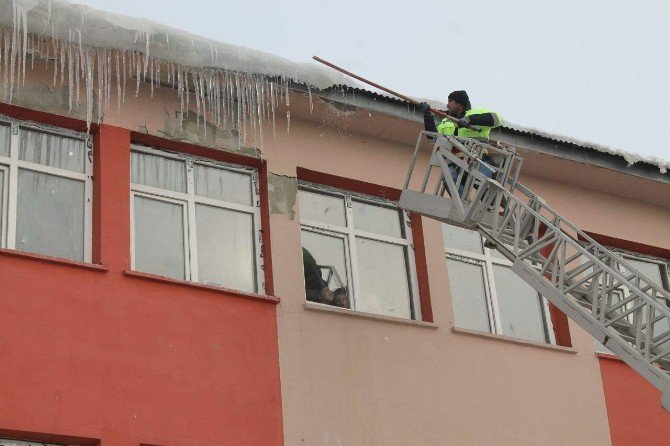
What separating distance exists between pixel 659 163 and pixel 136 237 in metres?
5.76

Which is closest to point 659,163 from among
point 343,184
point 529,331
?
point 529,331

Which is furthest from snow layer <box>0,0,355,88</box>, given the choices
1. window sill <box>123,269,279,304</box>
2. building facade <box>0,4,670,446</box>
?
window sill <box>123,269,279,304</box>

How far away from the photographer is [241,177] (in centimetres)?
1172

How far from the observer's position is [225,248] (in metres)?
11.2

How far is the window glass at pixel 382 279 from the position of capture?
11.9 m

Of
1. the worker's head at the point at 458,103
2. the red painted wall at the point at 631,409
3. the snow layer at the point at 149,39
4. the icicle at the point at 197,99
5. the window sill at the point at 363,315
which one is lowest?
the red painted wall at the point at 631,409

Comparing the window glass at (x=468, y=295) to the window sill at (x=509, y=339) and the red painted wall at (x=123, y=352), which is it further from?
the red painted wall at (x=123, y=352)

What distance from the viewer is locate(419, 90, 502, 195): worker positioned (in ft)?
35.1

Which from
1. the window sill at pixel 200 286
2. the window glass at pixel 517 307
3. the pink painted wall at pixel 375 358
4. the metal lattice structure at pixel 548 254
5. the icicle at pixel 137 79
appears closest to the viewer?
the metal lattice structure at pixel 548 254

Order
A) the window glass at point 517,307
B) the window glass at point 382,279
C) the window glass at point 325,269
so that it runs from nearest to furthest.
Result: the window glass at point 325,269
the window glass at point 382,279
the window glass at point 517,307

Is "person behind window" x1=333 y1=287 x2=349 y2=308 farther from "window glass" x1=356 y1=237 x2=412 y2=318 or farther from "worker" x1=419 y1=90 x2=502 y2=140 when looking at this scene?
"worker" x1=419 y1=90 x2=502 y2=140

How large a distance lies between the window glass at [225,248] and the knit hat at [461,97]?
210cm

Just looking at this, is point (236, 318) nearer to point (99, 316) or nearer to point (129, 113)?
point (99, 316)

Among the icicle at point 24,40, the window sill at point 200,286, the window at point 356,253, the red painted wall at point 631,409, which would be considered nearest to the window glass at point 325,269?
the window at point 356,253
